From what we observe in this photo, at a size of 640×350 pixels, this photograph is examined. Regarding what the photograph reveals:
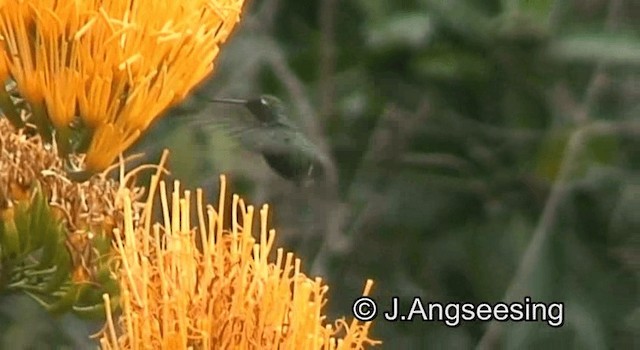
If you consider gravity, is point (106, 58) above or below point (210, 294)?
above

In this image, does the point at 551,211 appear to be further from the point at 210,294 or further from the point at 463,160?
the point at 210,294

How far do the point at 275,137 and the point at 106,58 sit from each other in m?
0.49

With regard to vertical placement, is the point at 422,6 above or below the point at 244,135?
above

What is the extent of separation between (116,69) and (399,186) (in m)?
1.40

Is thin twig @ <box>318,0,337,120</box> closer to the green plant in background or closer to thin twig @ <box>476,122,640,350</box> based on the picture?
the green plant in background

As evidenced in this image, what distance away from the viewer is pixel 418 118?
2463 mm

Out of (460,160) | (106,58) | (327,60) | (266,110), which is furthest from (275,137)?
(460,160)

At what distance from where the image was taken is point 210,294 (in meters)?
0.98

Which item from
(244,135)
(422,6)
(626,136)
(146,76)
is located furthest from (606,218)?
(146,76)

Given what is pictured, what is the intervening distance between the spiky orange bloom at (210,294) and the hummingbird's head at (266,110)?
545mm

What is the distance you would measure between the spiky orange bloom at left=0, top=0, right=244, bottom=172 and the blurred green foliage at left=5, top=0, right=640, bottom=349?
1030 mm

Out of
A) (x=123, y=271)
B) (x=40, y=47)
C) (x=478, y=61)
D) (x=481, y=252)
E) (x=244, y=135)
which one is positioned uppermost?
(x=478, y=61)

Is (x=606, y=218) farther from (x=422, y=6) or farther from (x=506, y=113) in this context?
(x=422, y=6)

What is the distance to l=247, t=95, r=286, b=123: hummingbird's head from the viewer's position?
5.12ft
